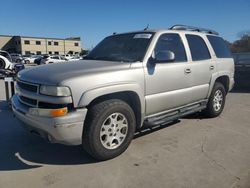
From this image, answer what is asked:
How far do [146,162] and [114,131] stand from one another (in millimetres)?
622

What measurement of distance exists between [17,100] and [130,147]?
1.88 metres

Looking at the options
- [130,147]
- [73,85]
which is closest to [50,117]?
[73,85]

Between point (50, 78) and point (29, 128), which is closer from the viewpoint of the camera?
point (50, 78)

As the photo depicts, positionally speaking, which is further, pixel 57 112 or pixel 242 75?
pixel 242 75

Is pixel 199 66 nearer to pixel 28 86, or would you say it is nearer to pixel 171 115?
pixel 171 115

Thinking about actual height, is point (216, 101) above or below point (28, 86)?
below

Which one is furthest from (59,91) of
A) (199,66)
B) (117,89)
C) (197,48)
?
(197,48)

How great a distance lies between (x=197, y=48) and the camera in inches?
222

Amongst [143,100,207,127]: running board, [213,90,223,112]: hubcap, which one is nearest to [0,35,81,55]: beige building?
[213,90,223,112]: hubcap

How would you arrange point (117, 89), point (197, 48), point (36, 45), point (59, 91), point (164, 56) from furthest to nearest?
1. point (36, 45)
2. point (197, 48)
3. point (164, 56)
4. point (117, 89)
5. point (59, 91)

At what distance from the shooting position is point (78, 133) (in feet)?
11.9

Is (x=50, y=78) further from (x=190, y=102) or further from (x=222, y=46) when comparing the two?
(x=222, y=46)

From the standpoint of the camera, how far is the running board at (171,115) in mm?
4562

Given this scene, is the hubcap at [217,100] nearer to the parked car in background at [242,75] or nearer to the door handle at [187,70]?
the door handle at [187,70]
